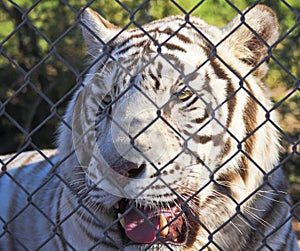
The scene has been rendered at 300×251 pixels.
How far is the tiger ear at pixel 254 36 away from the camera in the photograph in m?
2.59

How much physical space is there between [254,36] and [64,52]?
2.20 m

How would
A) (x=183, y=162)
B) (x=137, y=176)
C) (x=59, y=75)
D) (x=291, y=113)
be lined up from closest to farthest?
(x=137, y=176)
(x=183, y=162)
(x=291, y=113)
(x=59, y=75)

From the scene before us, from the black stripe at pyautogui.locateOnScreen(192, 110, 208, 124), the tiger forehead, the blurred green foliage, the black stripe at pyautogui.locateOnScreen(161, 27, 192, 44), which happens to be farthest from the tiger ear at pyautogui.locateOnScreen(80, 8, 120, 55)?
the blurred green foliage

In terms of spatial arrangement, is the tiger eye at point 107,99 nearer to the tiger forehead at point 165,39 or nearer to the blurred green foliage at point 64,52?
the tiger forehead at point 165,39

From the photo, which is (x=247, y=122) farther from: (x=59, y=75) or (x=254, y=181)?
(x=59, y=75)

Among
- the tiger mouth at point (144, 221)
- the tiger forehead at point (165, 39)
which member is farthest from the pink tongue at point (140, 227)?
the tiger forehead at point (165, 39)

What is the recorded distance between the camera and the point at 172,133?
2414 millimetres

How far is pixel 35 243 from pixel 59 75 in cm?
171

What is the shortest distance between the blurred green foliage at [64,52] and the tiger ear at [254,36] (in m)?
1.53

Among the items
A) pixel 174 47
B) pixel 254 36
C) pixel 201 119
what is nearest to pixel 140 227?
pixel 201 119

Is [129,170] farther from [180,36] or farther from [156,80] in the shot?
[180,36]

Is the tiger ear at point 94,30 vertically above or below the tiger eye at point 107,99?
above

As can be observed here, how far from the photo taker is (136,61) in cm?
258

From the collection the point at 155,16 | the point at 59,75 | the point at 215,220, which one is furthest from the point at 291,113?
the point at 215,220
